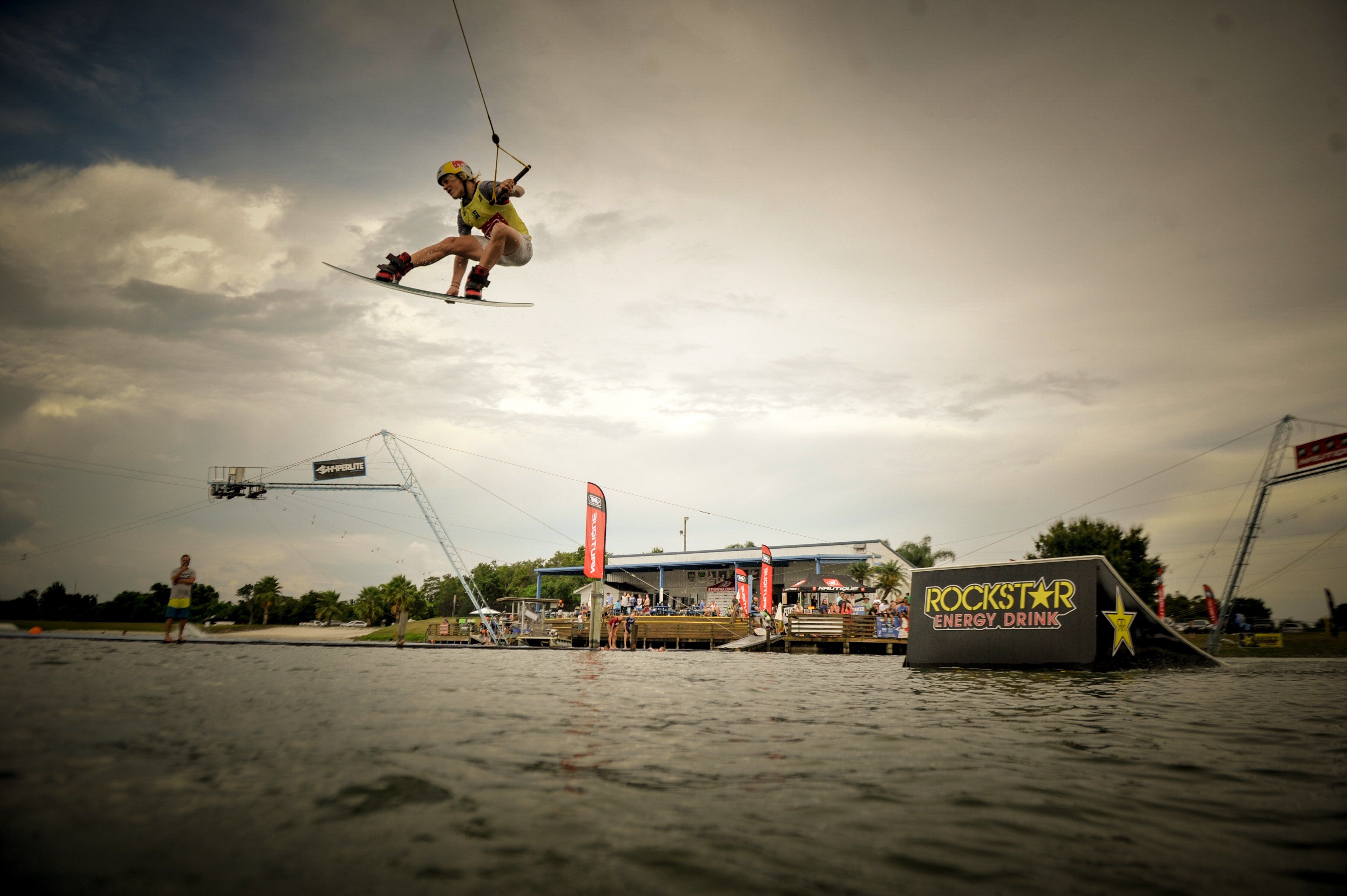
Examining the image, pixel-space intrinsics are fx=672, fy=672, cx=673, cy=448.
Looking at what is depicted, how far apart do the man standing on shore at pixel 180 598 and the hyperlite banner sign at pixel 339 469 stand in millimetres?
33689

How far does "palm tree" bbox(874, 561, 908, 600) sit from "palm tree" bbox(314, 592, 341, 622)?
68843 millimetres

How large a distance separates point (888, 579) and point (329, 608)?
232 ft

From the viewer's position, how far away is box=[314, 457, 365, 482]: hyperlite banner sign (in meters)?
47.0

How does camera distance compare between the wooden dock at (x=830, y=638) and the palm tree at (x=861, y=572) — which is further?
the palm tree at (x=861, y=572)

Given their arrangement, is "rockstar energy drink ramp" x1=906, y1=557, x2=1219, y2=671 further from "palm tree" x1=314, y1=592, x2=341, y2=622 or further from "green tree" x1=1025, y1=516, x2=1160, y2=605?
"palm tree" x1=314, y1=592, x2=341, y2=622

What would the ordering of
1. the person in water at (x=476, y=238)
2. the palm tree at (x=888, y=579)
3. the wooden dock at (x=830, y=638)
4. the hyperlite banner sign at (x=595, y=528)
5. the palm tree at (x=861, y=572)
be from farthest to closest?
the palm tree at (x=861, y=572)
the palm tree at (x=888, y=579)
the wooden dock at (x=830, y=638)
the hyperlite banner sign at (x=595, y=528)
the person in water at (x=476, y=238)

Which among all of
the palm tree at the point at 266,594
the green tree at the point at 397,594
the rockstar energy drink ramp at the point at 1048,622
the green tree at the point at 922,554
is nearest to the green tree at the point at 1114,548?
the green tree at the point at 922,554

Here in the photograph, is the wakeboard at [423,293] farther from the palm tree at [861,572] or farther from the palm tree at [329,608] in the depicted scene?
the palm tree at [329,608]

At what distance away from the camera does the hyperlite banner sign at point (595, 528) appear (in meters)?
24.0

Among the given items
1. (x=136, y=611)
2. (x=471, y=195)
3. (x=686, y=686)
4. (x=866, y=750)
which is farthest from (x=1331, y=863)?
(x=136, y=611)

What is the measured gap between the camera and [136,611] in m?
55.5

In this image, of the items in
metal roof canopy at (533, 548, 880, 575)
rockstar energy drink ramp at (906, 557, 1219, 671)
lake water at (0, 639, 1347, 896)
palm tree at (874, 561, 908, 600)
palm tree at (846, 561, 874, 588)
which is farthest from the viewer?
palm tree at (846, 561, 874, 588)

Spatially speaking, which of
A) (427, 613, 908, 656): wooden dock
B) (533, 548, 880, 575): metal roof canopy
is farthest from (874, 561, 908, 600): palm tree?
(427, 613, 908, 656): wooden dock

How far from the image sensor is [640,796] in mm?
2742
